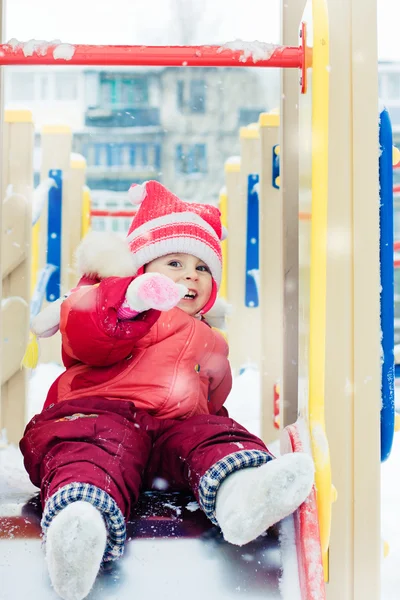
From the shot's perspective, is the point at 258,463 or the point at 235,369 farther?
the point at 235,369

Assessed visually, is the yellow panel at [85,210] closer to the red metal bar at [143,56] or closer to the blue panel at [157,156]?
the red metal bar at [143,56]

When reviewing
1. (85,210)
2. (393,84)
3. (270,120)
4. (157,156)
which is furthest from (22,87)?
(270,120)

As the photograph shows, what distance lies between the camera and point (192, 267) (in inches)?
58.6

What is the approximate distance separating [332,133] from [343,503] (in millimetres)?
600

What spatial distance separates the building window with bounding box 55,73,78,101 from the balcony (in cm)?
69

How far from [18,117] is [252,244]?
1399 millimetres

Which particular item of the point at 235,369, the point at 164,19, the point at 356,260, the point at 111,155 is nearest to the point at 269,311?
the point at 356,260

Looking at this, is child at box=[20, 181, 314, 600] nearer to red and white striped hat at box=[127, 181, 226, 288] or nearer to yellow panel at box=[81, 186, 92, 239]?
red and white striped hat at box=[127, 181, 226, 288]

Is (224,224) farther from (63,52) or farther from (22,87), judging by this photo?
(22,87)

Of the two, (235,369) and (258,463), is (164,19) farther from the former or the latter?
(258,463)

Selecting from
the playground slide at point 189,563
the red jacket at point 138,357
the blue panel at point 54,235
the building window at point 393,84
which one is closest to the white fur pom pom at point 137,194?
the red jacket at point 138,357

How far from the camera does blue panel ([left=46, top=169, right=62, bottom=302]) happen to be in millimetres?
2891

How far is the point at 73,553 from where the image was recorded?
2.55 feet

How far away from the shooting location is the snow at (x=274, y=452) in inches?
42.3
